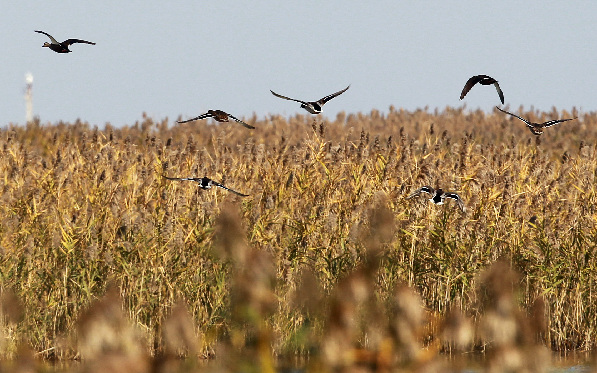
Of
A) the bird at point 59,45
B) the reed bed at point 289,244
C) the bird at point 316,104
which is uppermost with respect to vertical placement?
the bird at point 59,45

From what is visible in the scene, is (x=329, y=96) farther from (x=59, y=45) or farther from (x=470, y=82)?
(x=59, y=45)

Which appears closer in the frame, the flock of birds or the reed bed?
the flock of birds

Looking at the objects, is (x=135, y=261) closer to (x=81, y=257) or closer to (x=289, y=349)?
(x=81, y=257)

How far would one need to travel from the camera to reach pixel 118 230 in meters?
10.3

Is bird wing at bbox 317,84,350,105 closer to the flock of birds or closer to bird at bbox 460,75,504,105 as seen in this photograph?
the flock of birds

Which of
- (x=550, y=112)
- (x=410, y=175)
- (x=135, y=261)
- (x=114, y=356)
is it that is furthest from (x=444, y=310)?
(x=550, y=112)

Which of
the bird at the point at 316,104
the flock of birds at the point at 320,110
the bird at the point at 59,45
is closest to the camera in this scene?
the flock of birds at the point at 320,110

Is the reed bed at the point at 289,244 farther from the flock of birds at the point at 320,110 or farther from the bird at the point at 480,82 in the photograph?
the bird at the point at 480,82

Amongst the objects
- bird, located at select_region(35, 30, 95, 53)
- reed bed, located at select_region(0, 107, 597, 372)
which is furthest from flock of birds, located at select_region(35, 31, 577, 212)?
reed bed, located at select_region(0, 107, 597, 372)

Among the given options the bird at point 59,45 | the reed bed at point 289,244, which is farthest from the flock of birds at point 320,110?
the reed bed at point 289,244

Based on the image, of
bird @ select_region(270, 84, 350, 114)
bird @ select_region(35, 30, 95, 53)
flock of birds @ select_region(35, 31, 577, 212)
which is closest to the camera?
flock of birds @ select_region(35, 31, 577, 212)

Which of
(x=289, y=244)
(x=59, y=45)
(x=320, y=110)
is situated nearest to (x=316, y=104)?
(x=320, y=110)

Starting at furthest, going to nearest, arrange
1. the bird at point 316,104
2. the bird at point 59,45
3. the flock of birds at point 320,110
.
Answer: the bird at point 59,45
the bird at point 316,104
the flock of birds at point 320,110

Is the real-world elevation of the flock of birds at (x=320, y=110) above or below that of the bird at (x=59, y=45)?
below
